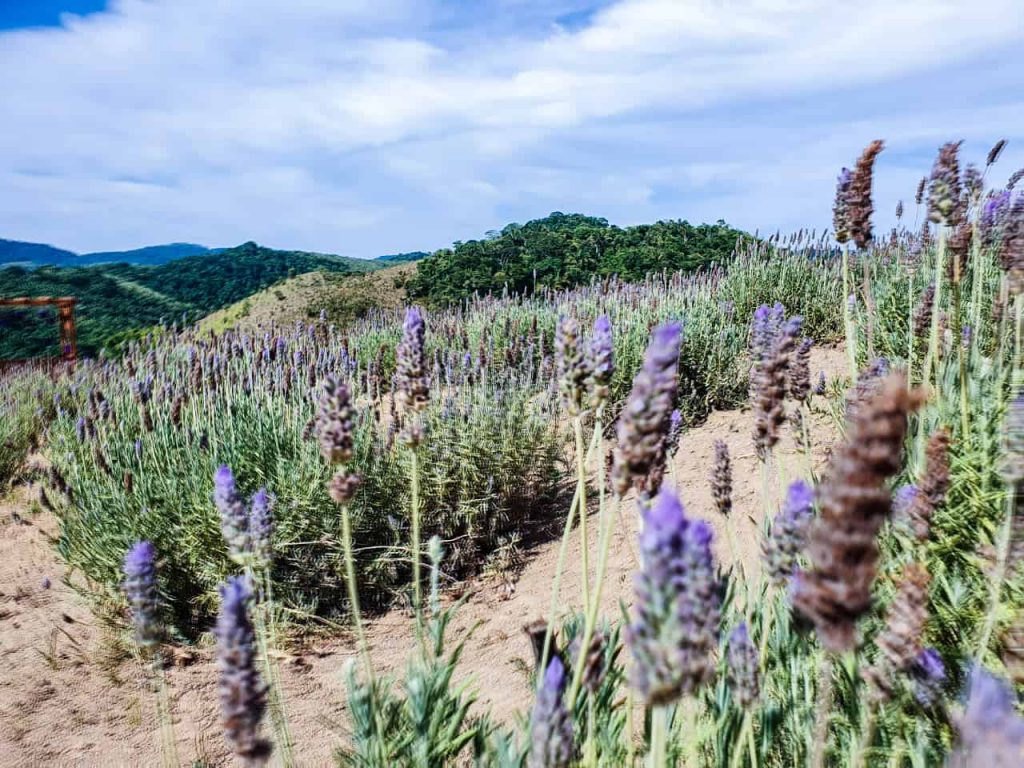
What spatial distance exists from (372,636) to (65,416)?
12.2ft

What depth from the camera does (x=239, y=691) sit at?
1.00 metres

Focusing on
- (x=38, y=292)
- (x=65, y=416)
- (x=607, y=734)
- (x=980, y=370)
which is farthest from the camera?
(x=38, y=292)

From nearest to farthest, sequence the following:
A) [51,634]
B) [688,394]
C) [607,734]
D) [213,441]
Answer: [607,734]
[51,634]
[213,441]
[688,394]

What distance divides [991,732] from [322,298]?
Answer: 2428 centimetres

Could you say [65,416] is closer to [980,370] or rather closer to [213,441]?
[213,441]

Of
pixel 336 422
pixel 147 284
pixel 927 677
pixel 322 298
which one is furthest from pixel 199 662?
pixel 147 284

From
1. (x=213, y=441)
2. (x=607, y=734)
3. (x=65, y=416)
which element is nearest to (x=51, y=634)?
(x=213, y=441)

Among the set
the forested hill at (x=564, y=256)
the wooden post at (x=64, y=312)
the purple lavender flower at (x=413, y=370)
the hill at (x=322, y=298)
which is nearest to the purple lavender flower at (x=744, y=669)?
the purple lavender flower at (x=413, y=370)

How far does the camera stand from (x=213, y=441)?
Answer: 162 inches

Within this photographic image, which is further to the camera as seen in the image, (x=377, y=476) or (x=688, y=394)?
(x=688, y=394)

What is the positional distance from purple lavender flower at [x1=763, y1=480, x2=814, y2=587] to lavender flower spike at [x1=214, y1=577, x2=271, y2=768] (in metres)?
0.92

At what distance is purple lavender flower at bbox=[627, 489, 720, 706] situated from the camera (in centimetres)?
80

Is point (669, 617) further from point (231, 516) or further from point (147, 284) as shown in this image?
point (147, 284)

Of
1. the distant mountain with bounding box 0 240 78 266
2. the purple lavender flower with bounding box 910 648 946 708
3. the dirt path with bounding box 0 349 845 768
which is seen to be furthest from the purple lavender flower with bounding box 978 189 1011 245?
the distant mountain with bounding box 0 240 78 266
